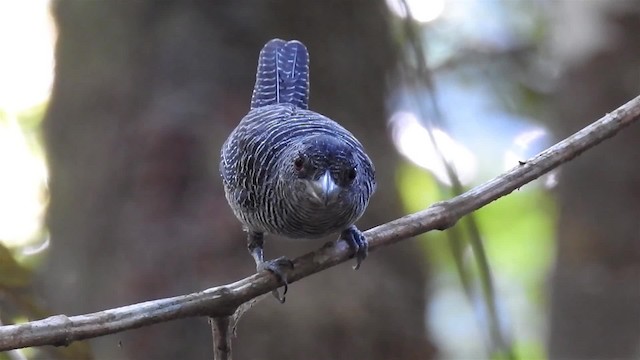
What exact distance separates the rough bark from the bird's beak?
148 cm

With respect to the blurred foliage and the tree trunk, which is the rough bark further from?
the blurred foliage

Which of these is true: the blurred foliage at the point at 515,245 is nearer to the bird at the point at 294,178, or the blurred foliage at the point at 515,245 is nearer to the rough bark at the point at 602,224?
the rough bark at the point at 602,224

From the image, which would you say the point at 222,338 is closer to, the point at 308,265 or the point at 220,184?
the point at 308,265

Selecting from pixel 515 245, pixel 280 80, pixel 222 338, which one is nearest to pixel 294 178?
pixel 222 338

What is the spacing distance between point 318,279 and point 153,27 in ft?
4.07

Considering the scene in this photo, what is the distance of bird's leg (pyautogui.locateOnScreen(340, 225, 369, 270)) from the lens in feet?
6.13

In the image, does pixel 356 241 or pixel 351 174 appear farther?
pixel 356 241

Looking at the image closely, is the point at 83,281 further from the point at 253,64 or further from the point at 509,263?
the point at 509,263

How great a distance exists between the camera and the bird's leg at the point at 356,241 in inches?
73.5

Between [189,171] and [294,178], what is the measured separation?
4.87 ft

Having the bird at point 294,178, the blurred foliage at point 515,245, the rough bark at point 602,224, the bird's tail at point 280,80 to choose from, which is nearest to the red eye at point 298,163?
the bird at point 294,178

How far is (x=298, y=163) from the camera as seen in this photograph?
1.79 meters

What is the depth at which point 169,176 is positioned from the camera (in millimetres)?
3252

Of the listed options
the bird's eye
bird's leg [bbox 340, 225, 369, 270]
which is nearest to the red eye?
the bird's eye
